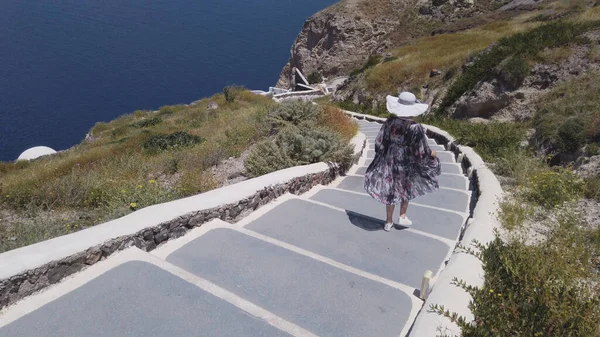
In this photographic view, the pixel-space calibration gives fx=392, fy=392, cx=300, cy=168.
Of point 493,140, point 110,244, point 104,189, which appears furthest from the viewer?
point 493,140

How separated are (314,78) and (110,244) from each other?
2002 inches

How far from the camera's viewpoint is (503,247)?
9.80 ft

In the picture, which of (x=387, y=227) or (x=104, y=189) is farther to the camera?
(x=104, y=189)

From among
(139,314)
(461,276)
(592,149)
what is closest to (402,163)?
(461,276)

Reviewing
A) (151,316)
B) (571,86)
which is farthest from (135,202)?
(571,86)

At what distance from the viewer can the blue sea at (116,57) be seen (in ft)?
227

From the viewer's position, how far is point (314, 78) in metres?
52.2

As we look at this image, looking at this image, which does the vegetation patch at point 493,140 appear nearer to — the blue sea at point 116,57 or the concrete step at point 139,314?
the concrete step at point 139,314

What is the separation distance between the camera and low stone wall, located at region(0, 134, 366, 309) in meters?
2.57

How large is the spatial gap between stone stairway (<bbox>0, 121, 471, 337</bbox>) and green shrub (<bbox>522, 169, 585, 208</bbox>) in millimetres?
1398

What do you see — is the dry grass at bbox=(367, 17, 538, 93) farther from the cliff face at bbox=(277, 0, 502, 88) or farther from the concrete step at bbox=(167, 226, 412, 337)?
the cliff face at bbox=(277, 0, 502, 88)

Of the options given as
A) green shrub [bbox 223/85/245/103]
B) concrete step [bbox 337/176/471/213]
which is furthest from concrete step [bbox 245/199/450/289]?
green shrub [bbox 223/85/245/103]

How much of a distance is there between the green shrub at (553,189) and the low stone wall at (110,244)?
295 cm

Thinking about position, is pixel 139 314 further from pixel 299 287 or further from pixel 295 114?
pixel 295 114
